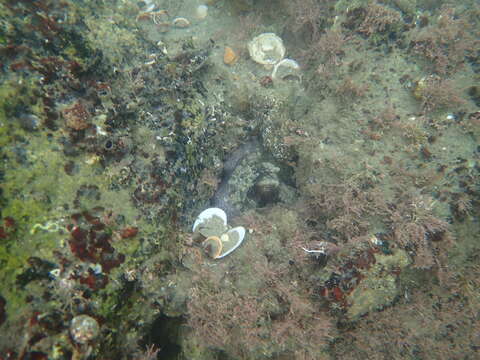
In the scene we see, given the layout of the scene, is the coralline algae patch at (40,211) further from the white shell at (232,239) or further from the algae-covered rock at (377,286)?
the algae-covered rock at (377,286)

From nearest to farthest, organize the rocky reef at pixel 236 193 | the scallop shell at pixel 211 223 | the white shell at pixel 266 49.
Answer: the rocky reef at pixel 236 193
the scallop shell at pixel 211 223
the white shell at pixel 266 49

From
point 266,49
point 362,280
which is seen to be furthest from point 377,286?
point 266,49

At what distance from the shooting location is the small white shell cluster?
595 cm

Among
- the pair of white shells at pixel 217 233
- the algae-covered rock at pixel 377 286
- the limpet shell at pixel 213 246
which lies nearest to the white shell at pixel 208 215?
the pair of white shells at pixel 217 233

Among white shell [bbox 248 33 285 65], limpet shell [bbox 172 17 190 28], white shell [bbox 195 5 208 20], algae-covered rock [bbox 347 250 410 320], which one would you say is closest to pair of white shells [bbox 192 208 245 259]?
algae-covered rock [bbox 347 250 410 320]

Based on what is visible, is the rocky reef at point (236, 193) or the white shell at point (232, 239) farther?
the white shell at point (232, 239)

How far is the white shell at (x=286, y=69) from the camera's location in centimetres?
591

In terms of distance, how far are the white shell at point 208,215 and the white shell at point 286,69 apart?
3321 mm

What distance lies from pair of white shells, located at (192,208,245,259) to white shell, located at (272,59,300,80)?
11.1 feet

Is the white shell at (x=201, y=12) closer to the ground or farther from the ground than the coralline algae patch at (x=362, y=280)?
farther from the ground

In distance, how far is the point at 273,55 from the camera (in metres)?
6.19

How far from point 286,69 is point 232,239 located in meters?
4.05

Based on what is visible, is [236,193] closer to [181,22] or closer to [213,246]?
[213,246]

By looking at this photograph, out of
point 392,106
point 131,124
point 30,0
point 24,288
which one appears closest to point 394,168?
point 392,106
